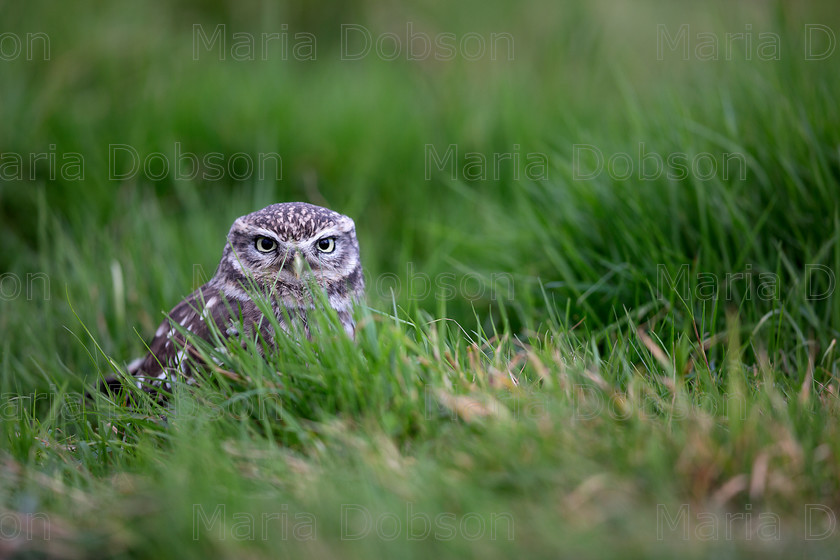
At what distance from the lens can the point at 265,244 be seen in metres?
3.39

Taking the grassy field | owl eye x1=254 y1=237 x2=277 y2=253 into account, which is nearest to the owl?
owl eye x1=254 y1=237 x2=277 y2=253

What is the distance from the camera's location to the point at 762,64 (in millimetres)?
4574

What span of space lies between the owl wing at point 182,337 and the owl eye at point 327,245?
49 cm

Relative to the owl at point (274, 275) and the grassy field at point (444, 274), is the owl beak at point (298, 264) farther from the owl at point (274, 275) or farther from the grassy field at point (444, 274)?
the grassy field at point (444, 274)

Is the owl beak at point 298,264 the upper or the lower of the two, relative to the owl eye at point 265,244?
lower

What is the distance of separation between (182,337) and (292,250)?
69 cm

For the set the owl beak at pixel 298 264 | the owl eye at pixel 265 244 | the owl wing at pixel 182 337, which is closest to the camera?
the owl wing at pixel 182 337

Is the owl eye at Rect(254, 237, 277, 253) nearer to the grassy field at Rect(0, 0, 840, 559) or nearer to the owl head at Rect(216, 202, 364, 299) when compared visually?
the owl head at Rect(216, 202, 364, 299)

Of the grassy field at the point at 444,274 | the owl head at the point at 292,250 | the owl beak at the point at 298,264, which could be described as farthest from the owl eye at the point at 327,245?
the grassy field at the point at 444,274

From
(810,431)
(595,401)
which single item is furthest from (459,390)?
(810,431)

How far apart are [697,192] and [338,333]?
91.3 inches

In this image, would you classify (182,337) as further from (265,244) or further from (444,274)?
(444,274)

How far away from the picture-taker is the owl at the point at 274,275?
3219mm

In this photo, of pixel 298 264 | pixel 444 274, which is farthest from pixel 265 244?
pixel 444 274
